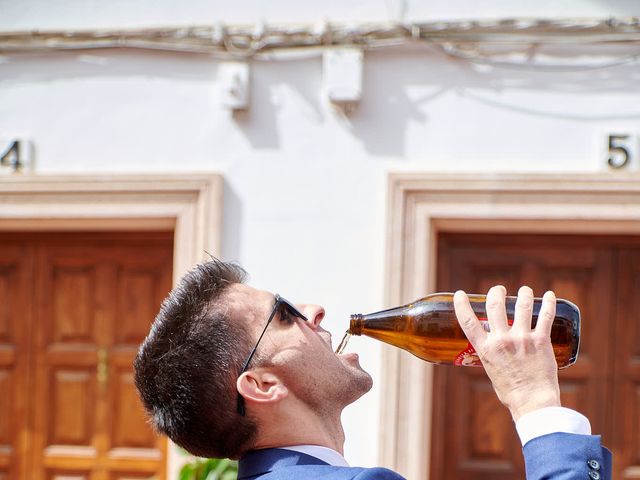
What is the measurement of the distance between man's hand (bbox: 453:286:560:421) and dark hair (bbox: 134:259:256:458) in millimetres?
498

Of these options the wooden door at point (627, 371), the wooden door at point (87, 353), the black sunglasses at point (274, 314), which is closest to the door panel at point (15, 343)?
the wooden door at point (87, 353)

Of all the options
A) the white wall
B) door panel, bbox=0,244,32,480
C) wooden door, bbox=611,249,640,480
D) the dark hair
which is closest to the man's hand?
the dark hair

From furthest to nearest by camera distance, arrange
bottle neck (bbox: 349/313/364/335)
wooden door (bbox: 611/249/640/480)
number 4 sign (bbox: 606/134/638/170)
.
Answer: wooden door (bbox: 611/249/640/480), number 4 sign (bbox: 606/134/638/170), bottle neck (bbox: 349/313/364/335)

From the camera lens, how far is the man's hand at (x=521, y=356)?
1224 mm

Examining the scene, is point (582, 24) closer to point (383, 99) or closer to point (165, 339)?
point (383, 99)

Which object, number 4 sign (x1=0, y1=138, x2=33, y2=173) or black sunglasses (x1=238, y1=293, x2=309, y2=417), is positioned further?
number 4 sign (x1=0, y1=138, x2=33, y2=173)

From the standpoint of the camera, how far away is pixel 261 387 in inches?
60.7

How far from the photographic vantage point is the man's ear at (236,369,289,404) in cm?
152

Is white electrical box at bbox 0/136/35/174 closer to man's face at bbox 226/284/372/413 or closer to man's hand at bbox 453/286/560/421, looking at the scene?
man's face at bbox 226/284/372/413

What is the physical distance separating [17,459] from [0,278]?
945 mm

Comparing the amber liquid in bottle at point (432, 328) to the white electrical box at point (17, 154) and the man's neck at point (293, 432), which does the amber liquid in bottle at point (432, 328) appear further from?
the white electrical box at point (17, 154)

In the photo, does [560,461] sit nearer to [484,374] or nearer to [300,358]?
[300,358]

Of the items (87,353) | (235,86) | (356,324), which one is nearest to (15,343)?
(87,353)

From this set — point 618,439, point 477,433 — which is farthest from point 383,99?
point 618,439
